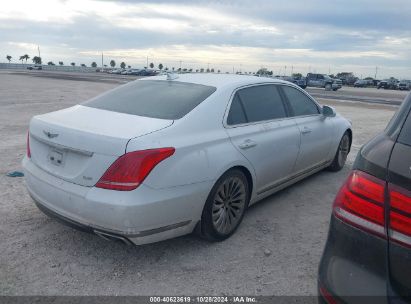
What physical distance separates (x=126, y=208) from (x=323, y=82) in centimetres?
4454

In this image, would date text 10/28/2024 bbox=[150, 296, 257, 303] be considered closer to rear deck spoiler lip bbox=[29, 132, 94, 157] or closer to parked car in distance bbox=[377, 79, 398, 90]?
rear deck spoiler lip bbox=[29, 132, 94, 157]

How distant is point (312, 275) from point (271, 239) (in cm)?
68

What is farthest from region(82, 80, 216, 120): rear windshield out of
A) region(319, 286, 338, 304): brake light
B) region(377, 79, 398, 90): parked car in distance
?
region(377, 79, 398, 90): parked car in distance

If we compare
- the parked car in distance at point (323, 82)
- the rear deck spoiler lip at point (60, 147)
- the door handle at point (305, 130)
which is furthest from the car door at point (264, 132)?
the parked car in distance at point (323, 82)

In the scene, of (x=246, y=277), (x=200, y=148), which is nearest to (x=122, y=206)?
(x=200, y=148)

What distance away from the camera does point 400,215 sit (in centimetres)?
172

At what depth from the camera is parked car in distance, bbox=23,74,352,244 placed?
118 inches

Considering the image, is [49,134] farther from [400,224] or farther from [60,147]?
[400,224]

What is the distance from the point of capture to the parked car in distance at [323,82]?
4188 cm

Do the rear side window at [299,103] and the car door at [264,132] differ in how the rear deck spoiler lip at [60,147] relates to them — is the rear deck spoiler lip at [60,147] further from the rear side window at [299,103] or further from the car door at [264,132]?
the rear side window at [299,103]

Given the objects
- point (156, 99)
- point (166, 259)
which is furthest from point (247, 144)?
point (166, 259)

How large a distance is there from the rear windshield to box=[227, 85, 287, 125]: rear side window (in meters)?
0.32

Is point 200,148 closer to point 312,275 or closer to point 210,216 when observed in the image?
point 210,216

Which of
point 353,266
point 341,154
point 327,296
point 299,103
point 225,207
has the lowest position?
point 341,154
